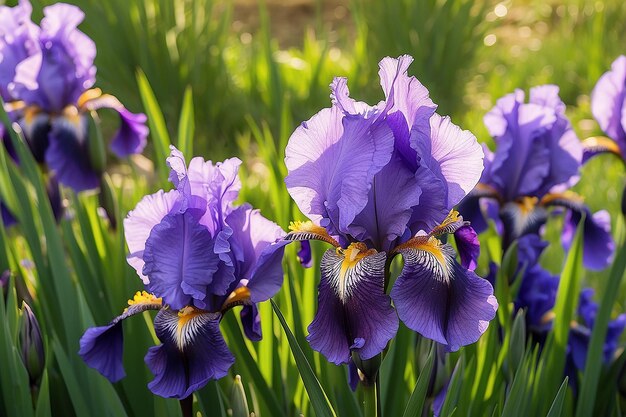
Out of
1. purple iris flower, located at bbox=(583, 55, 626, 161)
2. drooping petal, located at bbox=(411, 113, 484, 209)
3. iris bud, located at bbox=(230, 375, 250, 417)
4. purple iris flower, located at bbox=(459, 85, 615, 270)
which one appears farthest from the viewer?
purple iris flower, located at bbox=(583, 55, 626, 161)

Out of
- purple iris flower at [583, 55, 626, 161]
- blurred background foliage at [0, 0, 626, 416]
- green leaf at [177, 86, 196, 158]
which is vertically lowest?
blurred background foliage at [0, 0, 626, 416]

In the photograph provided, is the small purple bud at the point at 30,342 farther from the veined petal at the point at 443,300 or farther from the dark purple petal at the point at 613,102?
the dark purple petal at the point at 613,102

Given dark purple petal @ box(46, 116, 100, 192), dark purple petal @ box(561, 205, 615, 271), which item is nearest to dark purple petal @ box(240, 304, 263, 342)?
dark purple petal @ box(46, 116, 100, 192)

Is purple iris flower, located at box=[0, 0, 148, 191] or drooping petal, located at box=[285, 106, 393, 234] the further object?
purple iris flower, located at box=[0, 0, 148, 191]

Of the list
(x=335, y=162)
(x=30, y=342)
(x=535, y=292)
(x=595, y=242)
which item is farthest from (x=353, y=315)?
(x=595, y=242)

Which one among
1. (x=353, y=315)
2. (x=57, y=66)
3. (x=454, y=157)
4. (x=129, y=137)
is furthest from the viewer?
(x=129, y=137)

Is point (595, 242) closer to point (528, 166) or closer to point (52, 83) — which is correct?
point (528, 166)

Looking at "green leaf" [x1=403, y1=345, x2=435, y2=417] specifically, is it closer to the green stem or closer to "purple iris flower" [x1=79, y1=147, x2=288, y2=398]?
the green stem

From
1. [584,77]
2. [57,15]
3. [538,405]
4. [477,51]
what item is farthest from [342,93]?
[584,77]
